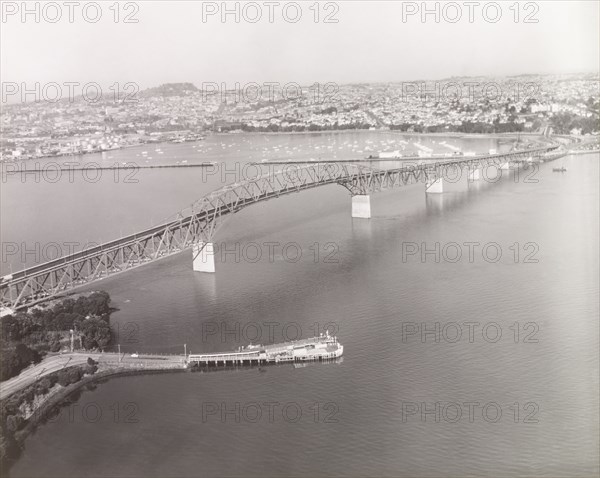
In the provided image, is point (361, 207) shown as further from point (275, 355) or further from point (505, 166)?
point (505, 166)

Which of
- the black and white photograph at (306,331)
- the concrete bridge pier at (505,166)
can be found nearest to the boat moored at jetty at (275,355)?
the black and white photograph at (306,331)

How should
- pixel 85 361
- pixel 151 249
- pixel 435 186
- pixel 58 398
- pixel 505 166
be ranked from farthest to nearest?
pixel 505 166, pixel 435 186, pixel 151 249, pixel 85 361, pixel 58 398

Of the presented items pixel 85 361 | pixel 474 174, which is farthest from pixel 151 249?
pixel 474 174

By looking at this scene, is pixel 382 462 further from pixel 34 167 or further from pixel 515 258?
pixel 34 167

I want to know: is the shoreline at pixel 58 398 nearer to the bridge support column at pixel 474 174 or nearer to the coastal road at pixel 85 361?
the coastal road at pixel 85 361

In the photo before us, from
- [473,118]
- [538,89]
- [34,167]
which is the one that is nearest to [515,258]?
[34,167]

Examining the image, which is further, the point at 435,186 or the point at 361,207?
the point at 435,186

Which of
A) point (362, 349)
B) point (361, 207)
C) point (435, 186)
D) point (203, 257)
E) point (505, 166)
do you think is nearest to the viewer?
point (362, 349)
